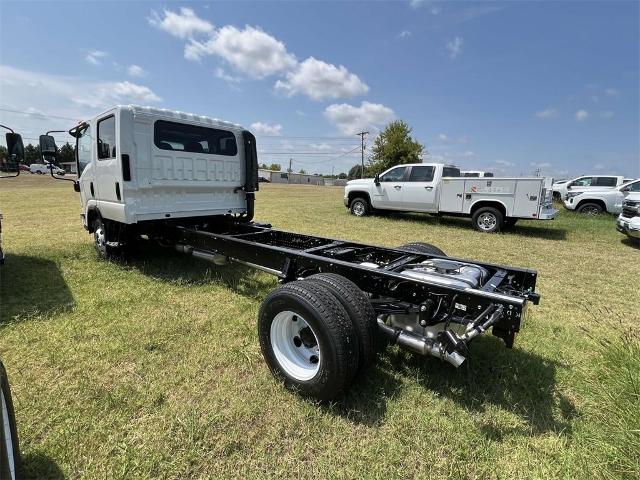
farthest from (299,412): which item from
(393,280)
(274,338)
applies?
(393,280)

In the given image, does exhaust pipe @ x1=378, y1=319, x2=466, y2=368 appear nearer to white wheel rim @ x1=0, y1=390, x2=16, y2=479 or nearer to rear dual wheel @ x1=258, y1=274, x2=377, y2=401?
rear dual wheel @ x1=258, y1=274, x2=377, y2=401

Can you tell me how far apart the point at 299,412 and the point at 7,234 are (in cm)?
856

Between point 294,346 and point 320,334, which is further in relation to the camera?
point 294,346

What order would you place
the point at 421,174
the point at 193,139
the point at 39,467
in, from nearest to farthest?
the point at 39,467 → the point at 193,139 → the point at 421,174

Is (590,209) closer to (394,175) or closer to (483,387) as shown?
(394,175)

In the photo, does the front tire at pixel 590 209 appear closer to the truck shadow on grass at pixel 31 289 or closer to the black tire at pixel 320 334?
the black tire at pixel 320 334

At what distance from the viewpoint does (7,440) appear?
61.6 inches

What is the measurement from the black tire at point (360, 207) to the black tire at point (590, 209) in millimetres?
8497

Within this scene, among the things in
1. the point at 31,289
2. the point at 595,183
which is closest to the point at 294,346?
the point at 31,289

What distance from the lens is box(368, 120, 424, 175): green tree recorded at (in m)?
32.0

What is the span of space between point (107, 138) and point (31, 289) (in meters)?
2.15

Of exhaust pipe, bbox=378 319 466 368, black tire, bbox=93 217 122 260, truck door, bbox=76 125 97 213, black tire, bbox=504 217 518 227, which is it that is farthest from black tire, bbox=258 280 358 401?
black tire, bbox=504 217 518 227

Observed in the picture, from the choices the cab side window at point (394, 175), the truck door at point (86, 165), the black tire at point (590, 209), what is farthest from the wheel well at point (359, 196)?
the truck door at point (86, 165)

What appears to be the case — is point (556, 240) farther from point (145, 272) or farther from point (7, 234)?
point (7, 234)
